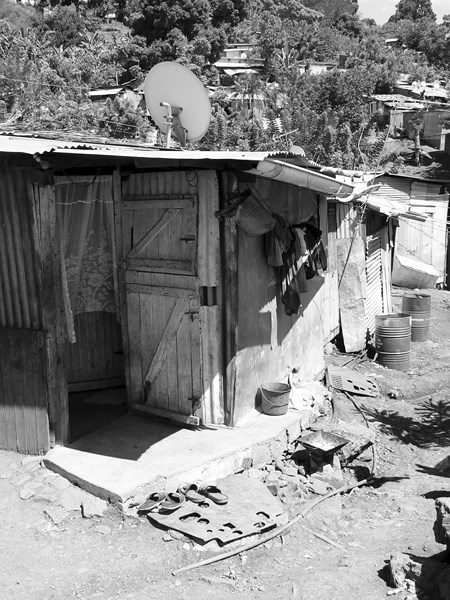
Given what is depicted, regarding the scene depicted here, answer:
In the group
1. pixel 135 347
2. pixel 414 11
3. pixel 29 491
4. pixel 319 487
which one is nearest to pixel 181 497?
pixel 29 491

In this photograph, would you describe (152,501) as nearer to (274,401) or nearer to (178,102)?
(274,401)

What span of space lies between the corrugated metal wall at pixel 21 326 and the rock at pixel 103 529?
1.27 metres

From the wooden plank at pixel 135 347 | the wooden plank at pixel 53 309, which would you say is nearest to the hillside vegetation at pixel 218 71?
the wooden plank at pixel 53 309

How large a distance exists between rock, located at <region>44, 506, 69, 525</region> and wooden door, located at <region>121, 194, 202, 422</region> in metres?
1.82

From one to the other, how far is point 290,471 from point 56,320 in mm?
2888

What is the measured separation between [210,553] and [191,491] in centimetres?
73

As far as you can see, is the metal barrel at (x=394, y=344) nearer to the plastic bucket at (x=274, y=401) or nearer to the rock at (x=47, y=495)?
the plastic bucket at (x=274, y=401)

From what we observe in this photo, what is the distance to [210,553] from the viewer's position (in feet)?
16.1

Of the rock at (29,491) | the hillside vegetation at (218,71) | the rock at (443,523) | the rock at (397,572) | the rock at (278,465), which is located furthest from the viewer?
the hillside vegetation at (218,71)

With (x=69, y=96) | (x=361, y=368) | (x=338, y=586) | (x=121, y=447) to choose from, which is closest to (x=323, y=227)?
(x=361, y=368)

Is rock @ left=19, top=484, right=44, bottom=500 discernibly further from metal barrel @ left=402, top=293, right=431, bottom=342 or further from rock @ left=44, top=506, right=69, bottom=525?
metal barrel @ left=402, top=293, right=431, bottom=342

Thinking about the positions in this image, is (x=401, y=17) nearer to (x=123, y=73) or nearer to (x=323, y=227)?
(x=123, y=73)

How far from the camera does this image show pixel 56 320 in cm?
598

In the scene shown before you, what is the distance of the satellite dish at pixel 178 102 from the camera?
22.4 feet
